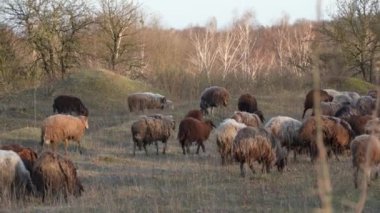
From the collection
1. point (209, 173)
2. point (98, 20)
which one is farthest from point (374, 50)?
point (209, 173)

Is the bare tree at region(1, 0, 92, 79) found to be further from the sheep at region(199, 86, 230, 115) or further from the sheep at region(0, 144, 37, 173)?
the sheep at region(0, 144, 37, 173)

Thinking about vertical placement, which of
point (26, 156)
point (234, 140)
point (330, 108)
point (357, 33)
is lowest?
point (26, 156)

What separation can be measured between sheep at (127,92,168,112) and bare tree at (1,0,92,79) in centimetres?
932

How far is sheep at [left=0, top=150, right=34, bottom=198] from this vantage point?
34.1 ft

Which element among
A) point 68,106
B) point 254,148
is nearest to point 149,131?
point 254,148

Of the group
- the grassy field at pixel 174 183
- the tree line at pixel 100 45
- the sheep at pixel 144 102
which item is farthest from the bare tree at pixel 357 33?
the grassy field at pixel 174 183

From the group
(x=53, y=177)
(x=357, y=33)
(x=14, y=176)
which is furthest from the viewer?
(x=357, y=33)

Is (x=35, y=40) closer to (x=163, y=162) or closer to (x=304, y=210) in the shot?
(x=163, y=162)

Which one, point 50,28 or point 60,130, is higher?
point 50,28

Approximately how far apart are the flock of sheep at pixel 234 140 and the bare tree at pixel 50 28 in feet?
53.2

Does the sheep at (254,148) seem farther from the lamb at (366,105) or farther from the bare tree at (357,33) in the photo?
the bare tree at (357,33)

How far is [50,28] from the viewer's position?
35.5 metres

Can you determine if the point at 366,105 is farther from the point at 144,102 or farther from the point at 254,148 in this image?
the point at 144,102

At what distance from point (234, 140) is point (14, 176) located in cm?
416
